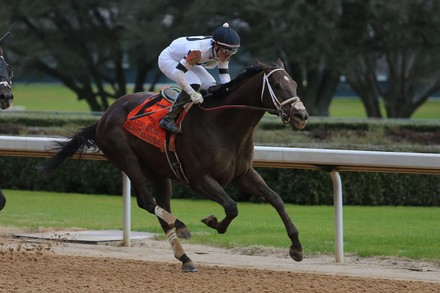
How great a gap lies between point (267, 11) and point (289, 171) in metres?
10.9

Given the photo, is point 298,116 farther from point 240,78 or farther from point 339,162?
point 339,162

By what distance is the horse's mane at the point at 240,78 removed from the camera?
24.7 feet

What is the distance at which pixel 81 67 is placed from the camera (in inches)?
1019

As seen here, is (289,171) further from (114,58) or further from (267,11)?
(114,58)

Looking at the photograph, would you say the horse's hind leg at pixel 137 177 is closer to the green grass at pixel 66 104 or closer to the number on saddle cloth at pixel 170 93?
the number on saddle cloth at pixel 170 93

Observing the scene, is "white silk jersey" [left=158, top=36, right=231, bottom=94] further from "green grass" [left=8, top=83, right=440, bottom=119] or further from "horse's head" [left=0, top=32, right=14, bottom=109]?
"green grass" [left=8, top=83, right=440, bottom=119]

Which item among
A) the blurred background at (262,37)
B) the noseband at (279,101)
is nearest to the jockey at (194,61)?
the noseband at (279,101)

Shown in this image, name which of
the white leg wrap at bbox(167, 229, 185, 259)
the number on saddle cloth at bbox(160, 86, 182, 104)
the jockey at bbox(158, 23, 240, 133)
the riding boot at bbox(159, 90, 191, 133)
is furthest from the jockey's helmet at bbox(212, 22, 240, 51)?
the white leg wrap at bbox(167, 229, 185, 259)

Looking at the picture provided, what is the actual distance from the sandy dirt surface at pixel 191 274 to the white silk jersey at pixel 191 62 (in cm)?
146

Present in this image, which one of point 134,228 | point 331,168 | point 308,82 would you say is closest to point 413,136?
point 134,228

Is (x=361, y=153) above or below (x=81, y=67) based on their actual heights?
above

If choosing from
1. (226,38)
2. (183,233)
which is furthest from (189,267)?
(226,38)

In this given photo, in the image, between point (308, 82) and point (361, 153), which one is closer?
point (361, 153)

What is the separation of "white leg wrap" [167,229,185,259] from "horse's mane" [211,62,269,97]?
113cm
